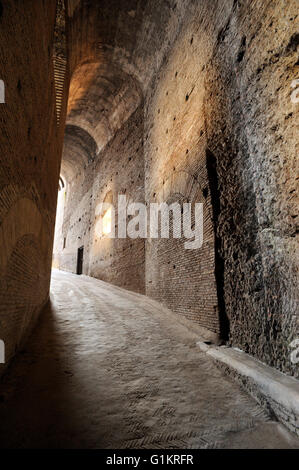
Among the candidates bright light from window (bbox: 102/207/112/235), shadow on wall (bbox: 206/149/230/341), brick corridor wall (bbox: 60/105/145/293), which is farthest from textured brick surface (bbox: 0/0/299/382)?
bright light from window (bbox: 102/207/112/235)

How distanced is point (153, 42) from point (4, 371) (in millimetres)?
8994

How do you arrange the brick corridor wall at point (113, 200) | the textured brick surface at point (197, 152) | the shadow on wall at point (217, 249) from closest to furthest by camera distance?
the textured brick surface at point (197, 152) < the shadow on wall at point (217, 249) < the brick corridor wall at point (113, 200)

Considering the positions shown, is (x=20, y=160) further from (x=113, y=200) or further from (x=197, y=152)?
(x=113, y=200)

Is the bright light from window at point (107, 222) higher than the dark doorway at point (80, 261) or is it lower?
higher

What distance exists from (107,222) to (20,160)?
26.4 feet

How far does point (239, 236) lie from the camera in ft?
11.8

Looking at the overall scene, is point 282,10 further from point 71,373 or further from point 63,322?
point 63,322

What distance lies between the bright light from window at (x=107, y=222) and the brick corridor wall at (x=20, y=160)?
6499 mm

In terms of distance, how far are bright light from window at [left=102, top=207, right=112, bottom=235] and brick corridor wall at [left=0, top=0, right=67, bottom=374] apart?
21.3 ft

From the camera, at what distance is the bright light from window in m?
10.3

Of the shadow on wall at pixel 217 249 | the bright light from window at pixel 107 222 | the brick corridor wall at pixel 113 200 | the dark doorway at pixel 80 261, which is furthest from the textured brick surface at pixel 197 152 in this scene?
the dark doorway at pixel 80 261

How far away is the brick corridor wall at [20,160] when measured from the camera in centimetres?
217

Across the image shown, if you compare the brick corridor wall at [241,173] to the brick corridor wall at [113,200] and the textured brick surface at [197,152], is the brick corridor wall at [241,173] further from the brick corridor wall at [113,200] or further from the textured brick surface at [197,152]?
the brick corridor wall at [113,200]
